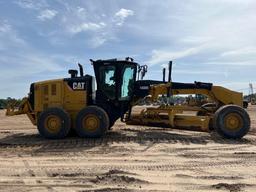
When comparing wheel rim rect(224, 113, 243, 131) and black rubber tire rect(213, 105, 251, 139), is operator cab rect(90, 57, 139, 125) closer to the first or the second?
black rubber tire rect(213, 105, 251, 139)

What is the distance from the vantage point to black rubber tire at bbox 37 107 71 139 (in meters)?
15.3

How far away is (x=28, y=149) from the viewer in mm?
13039

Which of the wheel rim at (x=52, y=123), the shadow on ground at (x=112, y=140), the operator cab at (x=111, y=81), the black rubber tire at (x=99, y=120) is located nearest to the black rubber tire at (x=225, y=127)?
the shadow on ground at (x=112, y=140)

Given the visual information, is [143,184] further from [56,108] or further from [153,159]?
[56,108]

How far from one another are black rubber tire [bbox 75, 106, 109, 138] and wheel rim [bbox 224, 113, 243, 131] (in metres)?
3.73

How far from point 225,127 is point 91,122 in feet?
13.6

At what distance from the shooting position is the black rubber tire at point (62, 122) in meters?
15.3

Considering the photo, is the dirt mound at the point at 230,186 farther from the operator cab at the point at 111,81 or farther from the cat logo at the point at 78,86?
the cat logo at the point at 78,86

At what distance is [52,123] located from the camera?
15430 mm

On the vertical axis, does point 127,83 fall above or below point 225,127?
above

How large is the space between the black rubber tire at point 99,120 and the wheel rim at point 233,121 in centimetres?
373

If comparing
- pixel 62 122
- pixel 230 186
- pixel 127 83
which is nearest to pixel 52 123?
pixel 62 122

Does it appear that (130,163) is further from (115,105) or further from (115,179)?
(115,105)

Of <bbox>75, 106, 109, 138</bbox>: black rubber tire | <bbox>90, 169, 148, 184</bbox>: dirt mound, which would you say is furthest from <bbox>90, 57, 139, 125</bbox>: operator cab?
<bbox>90, 169, 148, 184</bbox>: dirt mound
